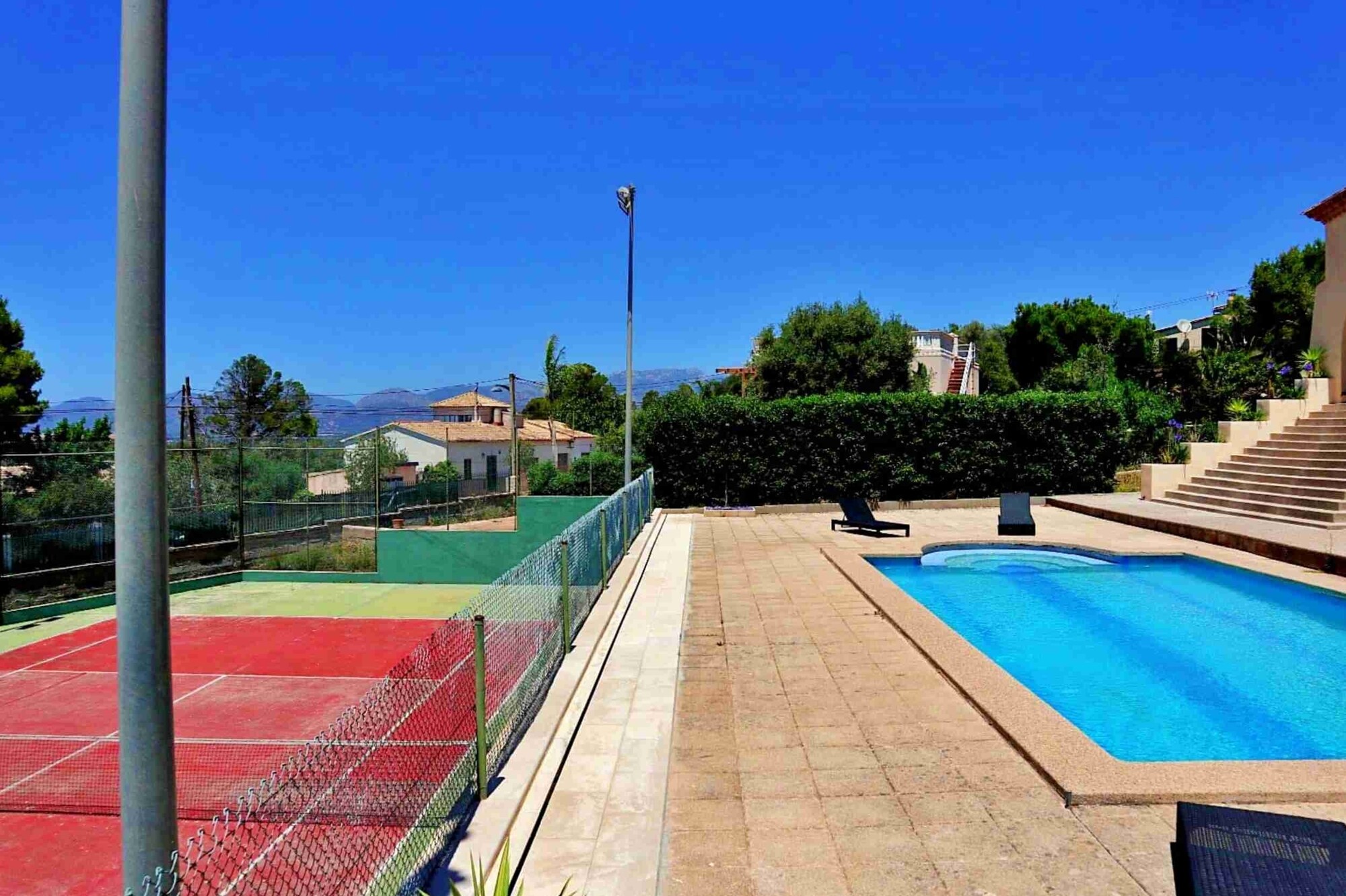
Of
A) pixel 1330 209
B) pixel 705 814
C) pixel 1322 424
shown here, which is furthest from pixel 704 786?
pixel 1330 209

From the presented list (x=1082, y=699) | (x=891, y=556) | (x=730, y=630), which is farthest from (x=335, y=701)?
(x=891, y=556)

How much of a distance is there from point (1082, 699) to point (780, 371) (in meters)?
30.3

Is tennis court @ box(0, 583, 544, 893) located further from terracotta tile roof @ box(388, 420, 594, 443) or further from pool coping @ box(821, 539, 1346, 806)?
terracotta tile roof @ box(388, 420, 594, 443)

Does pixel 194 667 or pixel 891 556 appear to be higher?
pixel 891 556

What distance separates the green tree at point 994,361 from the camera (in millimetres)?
56844

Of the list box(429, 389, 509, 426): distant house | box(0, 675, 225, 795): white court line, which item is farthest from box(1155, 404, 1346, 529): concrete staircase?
box(429, 389, 509, 426): distant house

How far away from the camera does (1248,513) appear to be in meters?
17.3

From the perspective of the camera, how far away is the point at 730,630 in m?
9.16

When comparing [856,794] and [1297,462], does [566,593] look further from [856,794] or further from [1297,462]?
[1297,462]

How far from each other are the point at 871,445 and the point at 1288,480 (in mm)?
9234

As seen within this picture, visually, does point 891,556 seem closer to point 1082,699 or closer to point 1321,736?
point 1082,699

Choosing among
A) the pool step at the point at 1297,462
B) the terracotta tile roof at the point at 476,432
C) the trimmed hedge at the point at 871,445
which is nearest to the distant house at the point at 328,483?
the trimmed hedge at the point at 871,445

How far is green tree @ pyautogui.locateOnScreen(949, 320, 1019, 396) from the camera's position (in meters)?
56.8

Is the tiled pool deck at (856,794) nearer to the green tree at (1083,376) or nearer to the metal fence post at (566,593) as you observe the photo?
the metal fence post at (566,593)
